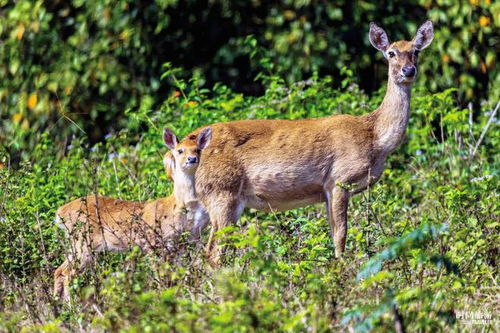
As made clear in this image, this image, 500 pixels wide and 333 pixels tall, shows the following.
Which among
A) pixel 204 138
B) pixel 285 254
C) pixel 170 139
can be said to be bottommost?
pixel 285 254

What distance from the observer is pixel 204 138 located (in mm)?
7656

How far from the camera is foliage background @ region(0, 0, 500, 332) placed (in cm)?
504

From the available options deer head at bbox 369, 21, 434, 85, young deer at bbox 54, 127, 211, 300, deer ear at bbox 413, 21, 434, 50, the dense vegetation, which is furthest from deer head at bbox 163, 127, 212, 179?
deer ear at bbox 413, 21, 434, 50

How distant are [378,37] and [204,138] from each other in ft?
5.40

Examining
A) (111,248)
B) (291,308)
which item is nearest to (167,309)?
(291,308)

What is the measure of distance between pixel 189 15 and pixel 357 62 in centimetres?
188

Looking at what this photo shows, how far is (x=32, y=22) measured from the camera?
11.5 metres

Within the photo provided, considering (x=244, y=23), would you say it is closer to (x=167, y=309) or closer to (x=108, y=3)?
(x=108, y=3)

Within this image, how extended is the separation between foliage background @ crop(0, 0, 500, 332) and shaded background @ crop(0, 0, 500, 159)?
2 centimetres

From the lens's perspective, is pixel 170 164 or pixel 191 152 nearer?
pixel 191 152

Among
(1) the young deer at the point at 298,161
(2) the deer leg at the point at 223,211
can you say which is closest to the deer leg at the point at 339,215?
(1) the young deer at the point at 298,161

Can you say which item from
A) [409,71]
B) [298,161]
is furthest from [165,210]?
[409,71]

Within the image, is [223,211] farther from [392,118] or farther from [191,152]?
[392,118]

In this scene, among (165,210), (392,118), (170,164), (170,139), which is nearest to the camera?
(165,210)
